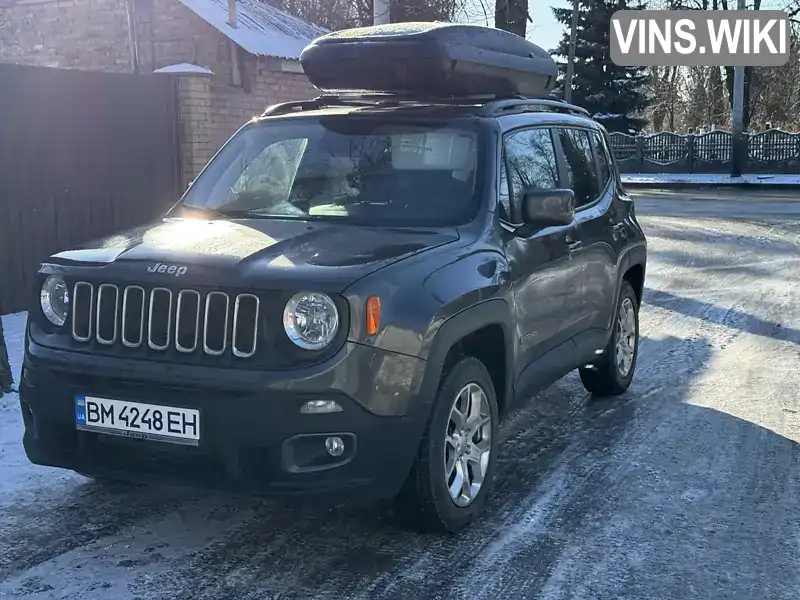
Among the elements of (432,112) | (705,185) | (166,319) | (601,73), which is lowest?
(705,185)

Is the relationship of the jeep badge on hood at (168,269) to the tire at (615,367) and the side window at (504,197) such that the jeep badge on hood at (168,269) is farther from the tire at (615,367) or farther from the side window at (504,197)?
the tire at (615,367)

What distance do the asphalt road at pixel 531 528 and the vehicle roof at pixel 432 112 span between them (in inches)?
72.5

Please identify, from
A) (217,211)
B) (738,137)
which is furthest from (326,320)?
(738,137)

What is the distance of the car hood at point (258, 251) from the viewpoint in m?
3.69

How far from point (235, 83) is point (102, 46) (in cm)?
329

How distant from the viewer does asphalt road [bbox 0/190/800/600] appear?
375cm

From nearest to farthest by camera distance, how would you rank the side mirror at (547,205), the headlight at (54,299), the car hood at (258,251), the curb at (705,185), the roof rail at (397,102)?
the car hood at (258,251)
the headlight at (54,299)
the side mirror at (547,205)
the roof rail at (397,102)
the curb at (705,185)

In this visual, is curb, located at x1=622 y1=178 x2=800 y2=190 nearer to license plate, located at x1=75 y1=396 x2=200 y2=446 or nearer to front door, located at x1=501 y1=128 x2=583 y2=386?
front door, located at x1=501 y1=128 x2=583 y2=386

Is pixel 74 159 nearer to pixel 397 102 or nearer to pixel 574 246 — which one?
pixel 397 102

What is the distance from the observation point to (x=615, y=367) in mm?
6461

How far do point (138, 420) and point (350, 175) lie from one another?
176 centimetres

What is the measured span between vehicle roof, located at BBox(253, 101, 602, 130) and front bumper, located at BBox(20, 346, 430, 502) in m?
1.78

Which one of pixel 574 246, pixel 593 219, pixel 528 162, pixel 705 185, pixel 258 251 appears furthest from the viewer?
pixel 705 185

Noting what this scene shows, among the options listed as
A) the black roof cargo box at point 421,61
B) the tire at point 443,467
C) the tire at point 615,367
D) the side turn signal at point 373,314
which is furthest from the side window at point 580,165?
the side turn signal at point 373,314
